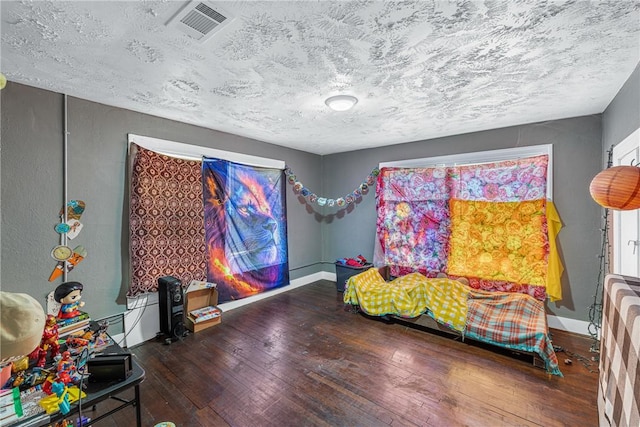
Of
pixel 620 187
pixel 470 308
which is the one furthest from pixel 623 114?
pixel 470 308

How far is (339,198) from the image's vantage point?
15.9 ft

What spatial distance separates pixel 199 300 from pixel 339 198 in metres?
2.77

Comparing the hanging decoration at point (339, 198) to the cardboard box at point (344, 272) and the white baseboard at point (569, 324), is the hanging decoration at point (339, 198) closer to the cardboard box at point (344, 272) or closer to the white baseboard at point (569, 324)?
the cardboard box at point (344, 272)

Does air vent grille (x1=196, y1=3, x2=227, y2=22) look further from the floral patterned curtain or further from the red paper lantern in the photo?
the red paper lantern

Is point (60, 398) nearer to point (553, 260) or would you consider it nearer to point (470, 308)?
point (470, 308)

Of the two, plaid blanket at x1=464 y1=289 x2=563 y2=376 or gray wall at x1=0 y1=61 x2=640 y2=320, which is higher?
gray wall at x1=0 y1=61 x2=640 y2=320

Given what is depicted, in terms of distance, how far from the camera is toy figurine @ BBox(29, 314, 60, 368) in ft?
5.08

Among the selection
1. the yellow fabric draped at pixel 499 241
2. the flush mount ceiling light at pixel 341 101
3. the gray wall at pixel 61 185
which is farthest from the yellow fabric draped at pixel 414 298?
the gray wall at pixel 61 185

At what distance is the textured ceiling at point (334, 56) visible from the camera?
1.38 meters

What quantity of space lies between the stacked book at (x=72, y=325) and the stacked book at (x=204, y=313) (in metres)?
1.14

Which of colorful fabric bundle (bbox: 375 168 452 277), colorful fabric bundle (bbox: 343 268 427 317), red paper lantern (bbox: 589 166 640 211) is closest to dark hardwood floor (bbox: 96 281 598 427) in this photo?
colorful fabric bundle (bbox: 343 268 427 317)

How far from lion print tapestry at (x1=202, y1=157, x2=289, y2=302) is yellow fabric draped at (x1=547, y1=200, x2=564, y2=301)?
346cm

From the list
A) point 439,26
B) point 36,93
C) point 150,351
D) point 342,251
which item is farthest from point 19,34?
point 342,251

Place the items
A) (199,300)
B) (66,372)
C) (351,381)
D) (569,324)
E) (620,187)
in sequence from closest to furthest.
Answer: (66,372) < (620,187) < (351,381) < (569,324) < (199,300)
